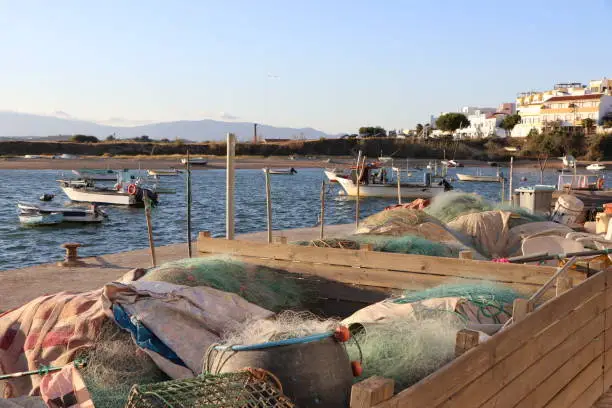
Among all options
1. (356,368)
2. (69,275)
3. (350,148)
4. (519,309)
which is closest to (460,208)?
(69,275)

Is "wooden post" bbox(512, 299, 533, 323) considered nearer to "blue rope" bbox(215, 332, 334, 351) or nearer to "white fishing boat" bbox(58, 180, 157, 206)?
"blue rope" bbox(215, 332, 334, 351)

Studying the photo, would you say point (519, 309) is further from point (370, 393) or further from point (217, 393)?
point (217, 393)

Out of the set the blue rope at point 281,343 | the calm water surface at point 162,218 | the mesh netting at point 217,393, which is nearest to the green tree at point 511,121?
the calm water surface at point 162,218

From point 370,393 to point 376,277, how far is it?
4.00 meters

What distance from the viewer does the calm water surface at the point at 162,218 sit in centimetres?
2658

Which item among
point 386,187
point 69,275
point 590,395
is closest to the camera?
point 590,395

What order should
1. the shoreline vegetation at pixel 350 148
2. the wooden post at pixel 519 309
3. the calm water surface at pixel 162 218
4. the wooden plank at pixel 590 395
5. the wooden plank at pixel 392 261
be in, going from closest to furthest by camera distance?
the wooden post at pixel 519 309 → the wooden plank at pixel 590 395 → the wooden plank at pixel 392 261 → the calm water surface at pixel 162 218 → the shoreline vegetation at pixel 350 148

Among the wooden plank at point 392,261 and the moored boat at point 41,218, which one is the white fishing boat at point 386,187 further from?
the wooden plank at point 392,261

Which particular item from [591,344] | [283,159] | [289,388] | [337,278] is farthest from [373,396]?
[283,159]

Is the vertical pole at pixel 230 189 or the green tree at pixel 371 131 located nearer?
the vertical pole at pixel 230 189

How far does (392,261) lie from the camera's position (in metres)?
6.75

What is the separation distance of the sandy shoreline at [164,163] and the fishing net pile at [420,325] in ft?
257

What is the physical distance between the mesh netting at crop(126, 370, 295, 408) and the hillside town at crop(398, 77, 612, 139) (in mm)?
139955

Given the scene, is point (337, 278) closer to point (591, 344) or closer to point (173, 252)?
point (591, 344)
